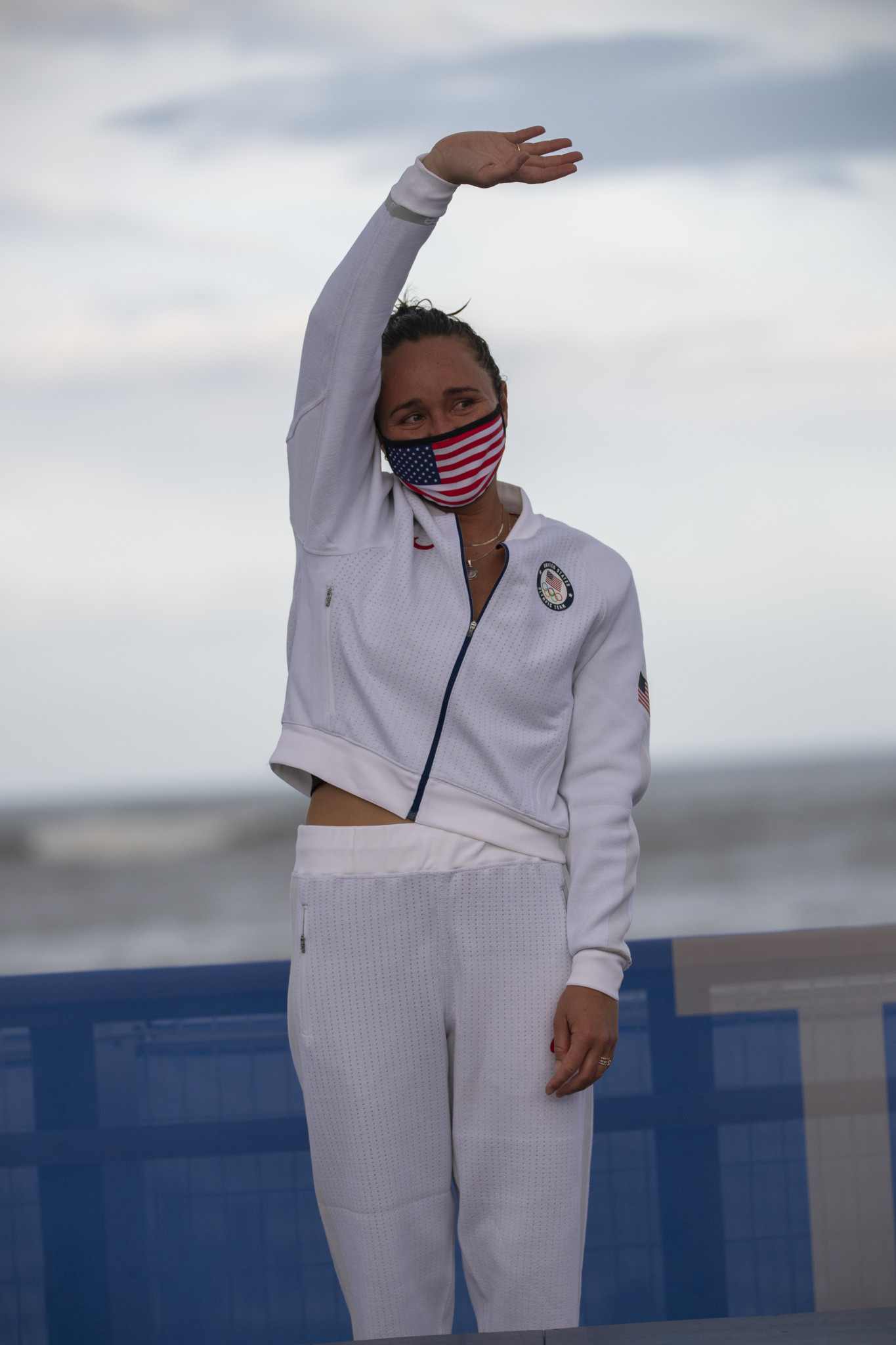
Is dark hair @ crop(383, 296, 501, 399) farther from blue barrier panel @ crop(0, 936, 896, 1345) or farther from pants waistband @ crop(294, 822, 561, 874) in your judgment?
blue barrier panel @ crop(0, 936, 896, 1345)

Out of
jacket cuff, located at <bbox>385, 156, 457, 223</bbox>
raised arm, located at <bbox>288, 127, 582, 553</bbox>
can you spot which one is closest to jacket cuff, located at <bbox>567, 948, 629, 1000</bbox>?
raised arm, located at <bbox>288, 127, 582, 553</bbox>

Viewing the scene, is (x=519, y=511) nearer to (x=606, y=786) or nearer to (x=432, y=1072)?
(x=606, y=786)

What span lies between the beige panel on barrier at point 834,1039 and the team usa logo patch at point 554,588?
3.84 feet

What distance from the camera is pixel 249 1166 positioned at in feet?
7.57

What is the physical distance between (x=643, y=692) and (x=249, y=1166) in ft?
4.33

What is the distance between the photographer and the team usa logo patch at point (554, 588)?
4.72 ft

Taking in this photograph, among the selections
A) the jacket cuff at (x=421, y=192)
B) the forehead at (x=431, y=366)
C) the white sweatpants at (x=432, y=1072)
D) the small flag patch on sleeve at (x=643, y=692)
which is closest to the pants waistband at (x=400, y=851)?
the white sweatpants at (x=432, y=1072)

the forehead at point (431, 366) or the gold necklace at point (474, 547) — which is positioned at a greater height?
the forehead at point (431, 366)

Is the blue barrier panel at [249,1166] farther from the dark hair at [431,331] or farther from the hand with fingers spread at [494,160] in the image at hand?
the hand with fingers spread at [494,160]

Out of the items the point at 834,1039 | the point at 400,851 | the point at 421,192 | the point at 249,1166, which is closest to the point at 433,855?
the point at 400,851

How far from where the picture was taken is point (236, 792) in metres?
20.1

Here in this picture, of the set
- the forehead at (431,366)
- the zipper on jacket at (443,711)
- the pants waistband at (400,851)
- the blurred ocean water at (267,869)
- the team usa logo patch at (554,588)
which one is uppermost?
the forehead at (431,366)

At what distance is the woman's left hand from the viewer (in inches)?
52.4

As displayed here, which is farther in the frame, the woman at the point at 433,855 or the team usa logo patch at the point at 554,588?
the team usa logo patch at the point at 554,588
